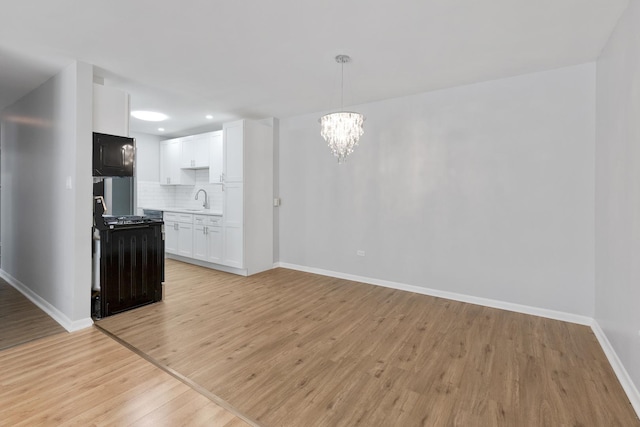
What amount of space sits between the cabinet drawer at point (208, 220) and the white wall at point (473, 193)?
1.61m

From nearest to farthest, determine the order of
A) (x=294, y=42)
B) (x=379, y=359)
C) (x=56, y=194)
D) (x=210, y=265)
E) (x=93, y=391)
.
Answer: (x=93, y=391) → (x=379, y=359) → (x=294, y=42) → (x=56, y=194) → (x=210, y=265)

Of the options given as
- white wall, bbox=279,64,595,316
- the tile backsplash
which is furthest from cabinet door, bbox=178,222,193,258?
white wall, bbox=279,64,595,316

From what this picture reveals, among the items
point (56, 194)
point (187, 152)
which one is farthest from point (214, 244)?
point (56, 194)

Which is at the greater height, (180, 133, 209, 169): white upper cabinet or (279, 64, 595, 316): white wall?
(180, 133, 209, 169): white upper cabinet

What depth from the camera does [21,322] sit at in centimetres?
312

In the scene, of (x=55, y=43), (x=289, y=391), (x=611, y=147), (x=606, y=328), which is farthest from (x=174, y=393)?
(x=611, y=147)

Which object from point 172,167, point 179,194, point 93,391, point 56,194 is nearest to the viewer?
point 93,391

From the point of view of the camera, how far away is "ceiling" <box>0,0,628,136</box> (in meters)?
2.25

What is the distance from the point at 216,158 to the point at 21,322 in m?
3.46

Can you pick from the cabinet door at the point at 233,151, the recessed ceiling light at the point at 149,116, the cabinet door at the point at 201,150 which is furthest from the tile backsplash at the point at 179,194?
the recessed ceiling light at the point at 149,116

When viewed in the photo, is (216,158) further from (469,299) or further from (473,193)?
(469,299)

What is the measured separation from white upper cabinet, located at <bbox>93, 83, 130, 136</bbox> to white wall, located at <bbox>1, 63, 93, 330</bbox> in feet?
0.55

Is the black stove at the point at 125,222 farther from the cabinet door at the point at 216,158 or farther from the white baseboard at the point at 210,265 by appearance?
the cabinet door at the point at 216,158

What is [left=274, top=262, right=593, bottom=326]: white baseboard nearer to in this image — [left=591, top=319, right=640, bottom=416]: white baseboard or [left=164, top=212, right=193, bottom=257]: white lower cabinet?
[left=591, top=319, right=640, bottom=416]: white baseboard
